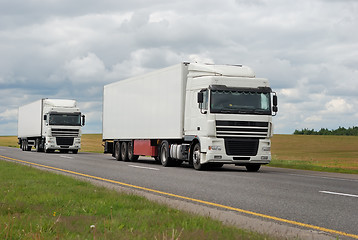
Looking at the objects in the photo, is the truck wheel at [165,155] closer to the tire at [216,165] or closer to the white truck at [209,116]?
the white truck at [209,116]

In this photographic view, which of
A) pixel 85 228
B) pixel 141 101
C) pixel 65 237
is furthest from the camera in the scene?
pixel 141 101

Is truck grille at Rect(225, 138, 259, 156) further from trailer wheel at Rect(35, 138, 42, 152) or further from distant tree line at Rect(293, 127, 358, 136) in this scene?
distant tree line at Rect(293, 127, 358, 136)

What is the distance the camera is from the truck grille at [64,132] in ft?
123

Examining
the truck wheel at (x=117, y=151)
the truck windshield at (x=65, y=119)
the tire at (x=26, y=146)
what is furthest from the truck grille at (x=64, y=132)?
the truck wheel at (x=117, y=151)

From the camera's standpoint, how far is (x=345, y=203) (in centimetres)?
975

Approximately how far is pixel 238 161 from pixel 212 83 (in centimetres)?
295

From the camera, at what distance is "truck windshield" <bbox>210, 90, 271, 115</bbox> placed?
1814 cm

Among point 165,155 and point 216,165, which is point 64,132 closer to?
point 165,155

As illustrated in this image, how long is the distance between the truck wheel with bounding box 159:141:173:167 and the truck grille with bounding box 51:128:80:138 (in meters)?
17.1

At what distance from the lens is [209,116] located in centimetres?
1803

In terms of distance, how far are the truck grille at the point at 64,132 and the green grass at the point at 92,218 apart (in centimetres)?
2697

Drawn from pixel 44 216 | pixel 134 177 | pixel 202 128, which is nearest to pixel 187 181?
pixel 134 177

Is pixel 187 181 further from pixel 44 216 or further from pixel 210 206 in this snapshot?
pixel 44 216

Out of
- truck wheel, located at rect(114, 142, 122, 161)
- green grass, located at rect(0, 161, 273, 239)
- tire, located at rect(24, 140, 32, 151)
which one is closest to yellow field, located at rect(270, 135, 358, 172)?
truck wheel, located at rect(114, 142, 122, 161)
